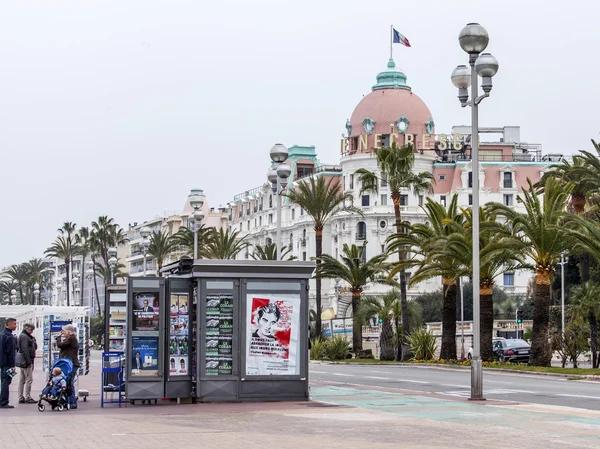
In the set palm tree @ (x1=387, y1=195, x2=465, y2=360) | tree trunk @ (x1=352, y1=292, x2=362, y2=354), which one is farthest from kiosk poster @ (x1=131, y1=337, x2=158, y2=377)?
tree trunk @ (x1=352, y1=292, x2=362, y2=354)

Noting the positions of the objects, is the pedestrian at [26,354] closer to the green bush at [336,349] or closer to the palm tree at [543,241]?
the palm tree at [543,241]

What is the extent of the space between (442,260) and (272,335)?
27517 mm

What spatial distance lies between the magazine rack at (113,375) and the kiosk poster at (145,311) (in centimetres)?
121

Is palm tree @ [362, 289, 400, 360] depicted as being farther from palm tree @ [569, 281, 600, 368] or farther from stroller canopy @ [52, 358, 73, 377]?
stroller canopy @ [52, 358, 73, 377]

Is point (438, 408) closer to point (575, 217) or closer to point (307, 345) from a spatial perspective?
point (307, 345)

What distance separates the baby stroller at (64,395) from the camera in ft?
62.8

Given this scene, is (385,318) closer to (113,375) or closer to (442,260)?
(442,260)

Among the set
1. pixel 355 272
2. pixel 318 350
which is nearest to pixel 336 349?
pixel 318 350

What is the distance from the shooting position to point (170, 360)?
66.3ft

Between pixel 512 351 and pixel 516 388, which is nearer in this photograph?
pixel 516 388

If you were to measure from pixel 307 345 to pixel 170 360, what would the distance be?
262cm

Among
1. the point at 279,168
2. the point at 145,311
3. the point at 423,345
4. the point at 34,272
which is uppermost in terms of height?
the point at 34,272

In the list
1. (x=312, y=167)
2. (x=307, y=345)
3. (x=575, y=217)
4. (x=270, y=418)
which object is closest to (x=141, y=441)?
(x=270, y=418)

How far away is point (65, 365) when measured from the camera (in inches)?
760
